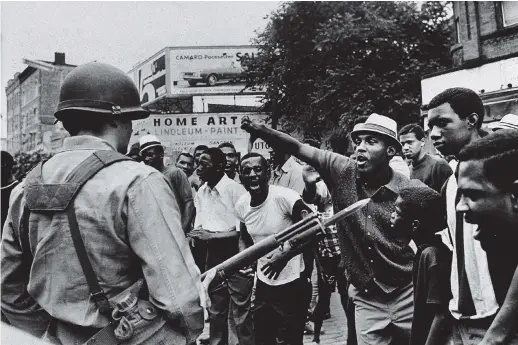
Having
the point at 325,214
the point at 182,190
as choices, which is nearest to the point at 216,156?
the point at 182,190

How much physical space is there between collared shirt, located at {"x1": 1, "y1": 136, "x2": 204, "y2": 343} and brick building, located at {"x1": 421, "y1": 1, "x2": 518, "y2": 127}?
1365cm

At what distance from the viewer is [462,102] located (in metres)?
3.20

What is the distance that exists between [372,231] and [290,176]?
122 inches

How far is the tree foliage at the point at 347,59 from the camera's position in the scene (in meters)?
22.4

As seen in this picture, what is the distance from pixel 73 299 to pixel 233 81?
111ft

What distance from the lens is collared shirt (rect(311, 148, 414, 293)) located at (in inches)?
139

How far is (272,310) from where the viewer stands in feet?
15.4

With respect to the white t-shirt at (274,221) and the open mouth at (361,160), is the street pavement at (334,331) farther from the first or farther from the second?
the open mouth at (361,160)

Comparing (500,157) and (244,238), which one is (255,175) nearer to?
(244,238)

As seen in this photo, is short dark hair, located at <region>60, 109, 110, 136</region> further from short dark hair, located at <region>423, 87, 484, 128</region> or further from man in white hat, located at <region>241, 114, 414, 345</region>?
short dark hair, located at <region>423, 87, 484, 128</region>

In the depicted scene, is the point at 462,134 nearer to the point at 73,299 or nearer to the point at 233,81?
the point at 73,299

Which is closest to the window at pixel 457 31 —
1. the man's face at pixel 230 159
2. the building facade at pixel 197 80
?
the man's face at pixel 230 159

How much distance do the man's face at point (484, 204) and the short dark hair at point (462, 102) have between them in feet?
3.73

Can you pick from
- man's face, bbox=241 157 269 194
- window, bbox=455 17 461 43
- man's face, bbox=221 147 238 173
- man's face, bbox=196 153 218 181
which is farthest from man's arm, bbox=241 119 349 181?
window, bbox=455 17 461 43
